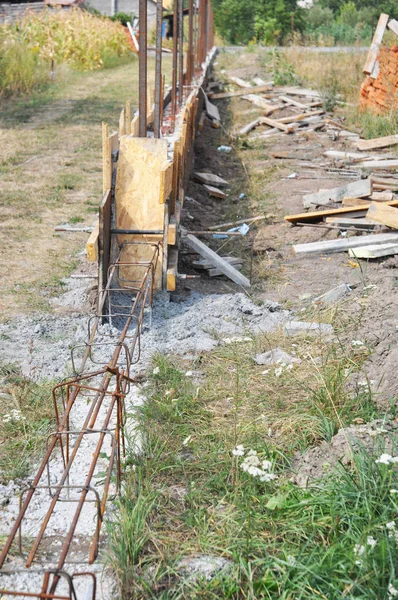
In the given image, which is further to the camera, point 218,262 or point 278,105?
point 278,105

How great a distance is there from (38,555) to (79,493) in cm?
53

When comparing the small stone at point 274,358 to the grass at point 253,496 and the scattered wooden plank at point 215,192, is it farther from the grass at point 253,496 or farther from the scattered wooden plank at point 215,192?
the scattered wooden plank at point 215,192

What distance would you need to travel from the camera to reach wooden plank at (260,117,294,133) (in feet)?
48.4

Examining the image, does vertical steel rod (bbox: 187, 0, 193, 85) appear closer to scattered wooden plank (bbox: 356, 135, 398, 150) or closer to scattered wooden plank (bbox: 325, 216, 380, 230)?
scattered wooden plank (bbox: 356, 135, 398, 150)

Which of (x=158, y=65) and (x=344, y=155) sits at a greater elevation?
(x=158, y=65)

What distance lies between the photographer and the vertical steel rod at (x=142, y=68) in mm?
6621

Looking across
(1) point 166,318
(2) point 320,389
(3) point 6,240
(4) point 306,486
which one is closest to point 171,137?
(3) point 6,240

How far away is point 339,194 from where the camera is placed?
9055 mm

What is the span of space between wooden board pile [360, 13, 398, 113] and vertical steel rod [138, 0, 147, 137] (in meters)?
7.51

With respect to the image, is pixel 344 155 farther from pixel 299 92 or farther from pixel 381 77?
pixel 299 92

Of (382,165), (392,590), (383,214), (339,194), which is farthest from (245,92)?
(392,590)

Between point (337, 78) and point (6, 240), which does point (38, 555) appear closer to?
point (6, 240)

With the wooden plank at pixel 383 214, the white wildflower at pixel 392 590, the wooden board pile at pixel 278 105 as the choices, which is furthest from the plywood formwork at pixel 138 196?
the wooden board pile at pixel 278 105

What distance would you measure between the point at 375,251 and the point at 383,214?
72 centimetres
